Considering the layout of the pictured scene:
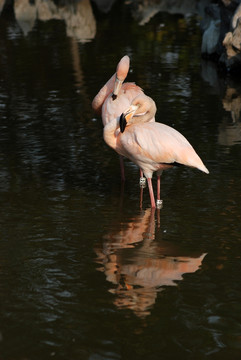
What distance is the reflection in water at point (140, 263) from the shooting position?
210 inches

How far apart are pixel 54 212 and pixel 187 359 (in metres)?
3.06

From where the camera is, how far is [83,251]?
20.5ft

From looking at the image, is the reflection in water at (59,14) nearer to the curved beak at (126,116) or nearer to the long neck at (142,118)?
the long neck at (142,118)

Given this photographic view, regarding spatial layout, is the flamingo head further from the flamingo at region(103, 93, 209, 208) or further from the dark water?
the dark water

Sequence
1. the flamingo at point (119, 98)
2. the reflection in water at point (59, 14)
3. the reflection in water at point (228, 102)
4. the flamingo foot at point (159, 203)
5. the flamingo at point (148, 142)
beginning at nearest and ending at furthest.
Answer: the flamingo at point (148, 142) < the flamingo foot at point (159, 203) < the flamingo at point (119, 98) < the reflection in water at point (228, 102) < the reflection in water at point (59, 14)

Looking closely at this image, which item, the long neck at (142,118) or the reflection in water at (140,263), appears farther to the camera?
the long neck at (142,118)

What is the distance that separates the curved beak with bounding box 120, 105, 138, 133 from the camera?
7.16 m

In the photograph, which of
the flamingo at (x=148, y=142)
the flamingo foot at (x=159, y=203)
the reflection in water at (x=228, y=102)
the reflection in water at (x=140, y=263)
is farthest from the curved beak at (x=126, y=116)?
the reflection in water at (x=228, y=102)

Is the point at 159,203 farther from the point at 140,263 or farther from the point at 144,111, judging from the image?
the point at 140,263

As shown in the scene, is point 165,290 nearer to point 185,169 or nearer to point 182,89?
point 185,169

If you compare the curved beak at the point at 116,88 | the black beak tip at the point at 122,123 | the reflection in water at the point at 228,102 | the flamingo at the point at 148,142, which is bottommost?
the reflection in water at the point at 228,102

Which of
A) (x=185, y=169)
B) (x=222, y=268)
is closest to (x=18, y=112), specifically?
(x=185, y=169)

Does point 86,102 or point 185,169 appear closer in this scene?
point 185,169

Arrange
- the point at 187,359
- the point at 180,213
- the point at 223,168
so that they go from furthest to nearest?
the point at 223,168 → the point at 180,213 → the point at 187,359
